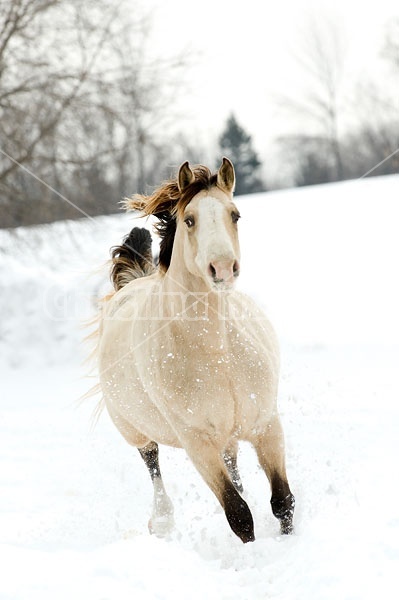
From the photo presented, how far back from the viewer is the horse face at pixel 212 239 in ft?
9.45

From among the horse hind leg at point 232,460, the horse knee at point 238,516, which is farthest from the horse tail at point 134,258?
the horse knee at point 238,516

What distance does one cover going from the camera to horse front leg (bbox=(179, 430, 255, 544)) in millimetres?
3297

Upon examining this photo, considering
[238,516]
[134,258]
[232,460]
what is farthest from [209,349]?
[134,258]

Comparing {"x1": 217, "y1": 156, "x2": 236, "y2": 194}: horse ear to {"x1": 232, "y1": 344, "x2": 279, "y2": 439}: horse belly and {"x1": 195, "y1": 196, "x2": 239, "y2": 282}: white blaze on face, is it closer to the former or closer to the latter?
{"x1": 195, "y1": 196, "x2": 239, "y2": 282}: white blaze on face

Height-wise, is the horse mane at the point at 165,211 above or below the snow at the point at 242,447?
above

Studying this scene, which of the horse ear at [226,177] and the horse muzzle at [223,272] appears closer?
the horse muzzle at [223,272]

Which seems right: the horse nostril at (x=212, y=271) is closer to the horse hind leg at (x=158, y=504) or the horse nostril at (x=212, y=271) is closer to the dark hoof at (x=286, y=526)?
the dark hoof at (x=286, y=526)

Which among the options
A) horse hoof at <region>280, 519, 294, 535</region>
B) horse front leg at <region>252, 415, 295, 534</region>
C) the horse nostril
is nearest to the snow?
horse hoof at <region>280, 519, 294, 535</region>

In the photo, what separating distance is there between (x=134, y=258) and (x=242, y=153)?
3510 centimetres

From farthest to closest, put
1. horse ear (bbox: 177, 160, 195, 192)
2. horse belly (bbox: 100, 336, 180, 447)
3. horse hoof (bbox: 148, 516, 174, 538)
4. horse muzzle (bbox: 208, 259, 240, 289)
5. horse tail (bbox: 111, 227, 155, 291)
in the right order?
horse tail (bbox: 111, 227, 155, 291) < horse hoof (bbox: 148, 516, 174, 538) < horse belly (bbox: 100, 336, 180, 447) < horse ear (bbox: 177, 160, 195, 192) < horse muzzle (bbox: 208, 259, 240, 289)

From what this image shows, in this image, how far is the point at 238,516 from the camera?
10.8ft

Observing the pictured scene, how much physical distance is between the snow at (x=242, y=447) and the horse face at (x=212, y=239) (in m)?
1.23

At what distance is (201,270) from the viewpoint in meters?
3.09

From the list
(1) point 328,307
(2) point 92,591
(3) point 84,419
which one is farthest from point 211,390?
(1) point 328,307
